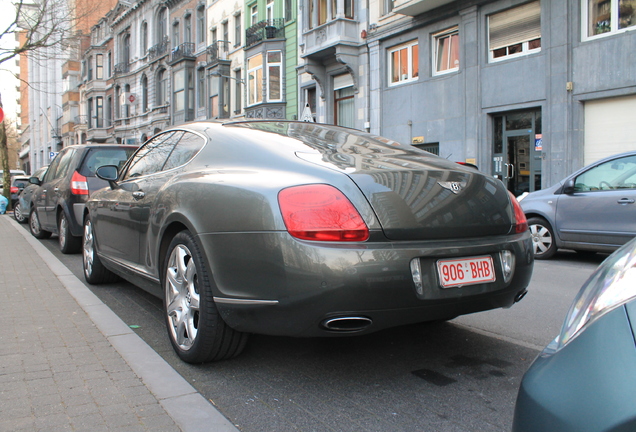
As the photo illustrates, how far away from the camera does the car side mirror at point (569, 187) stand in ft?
27.7

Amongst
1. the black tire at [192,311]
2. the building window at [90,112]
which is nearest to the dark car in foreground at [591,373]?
the black tire at [192,311]

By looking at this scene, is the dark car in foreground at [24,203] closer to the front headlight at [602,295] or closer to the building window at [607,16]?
the front headlight at [602,295]

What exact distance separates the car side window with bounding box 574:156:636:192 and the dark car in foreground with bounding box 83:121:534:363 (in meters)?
5.18

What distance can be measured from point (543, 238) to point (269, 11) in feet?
75.1

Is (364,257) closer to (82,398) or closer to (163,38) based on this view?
(82,398)

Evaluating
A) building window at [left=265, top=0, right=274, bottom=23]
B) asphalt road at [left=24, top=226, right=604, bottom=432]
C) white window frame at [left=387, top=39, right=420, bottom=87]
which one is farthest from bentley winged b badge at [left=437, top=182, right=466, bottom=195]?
building window at [left=265, top=0, right=274, bottom=23]

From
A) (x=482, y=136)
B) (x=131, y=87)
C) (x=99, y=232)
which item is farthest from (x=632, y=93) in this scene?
(x=131, y=87)

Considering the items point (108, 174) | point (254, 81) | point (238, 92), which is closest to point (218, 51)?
point (238, 92)

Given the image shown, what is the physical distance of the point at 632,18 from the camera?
1380cm

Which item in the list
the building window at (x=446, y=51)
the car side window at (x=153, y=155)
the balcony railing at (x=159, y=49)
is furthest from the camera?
the balcony railing at (x=159, y=49)

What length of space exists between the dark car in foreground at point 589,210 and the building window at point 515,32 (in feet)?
28.8

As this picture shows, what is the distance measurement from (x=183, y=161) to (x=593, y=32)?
1390 cm

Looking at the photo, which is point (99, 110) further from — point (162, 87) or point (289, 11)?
point (289, 11)

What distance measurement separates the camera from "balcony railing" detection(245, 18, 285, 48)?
2738 cm
